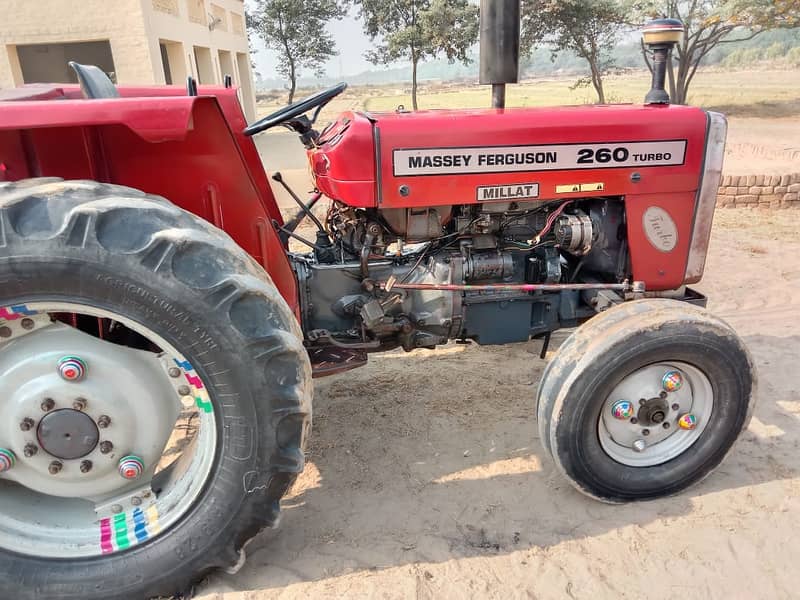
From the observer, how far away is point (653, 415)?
90.6 inches

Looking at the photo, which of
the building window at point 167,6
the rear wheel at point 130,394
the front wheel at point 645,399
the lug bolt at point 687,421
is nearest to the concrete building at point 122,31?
the building window at point 167,6

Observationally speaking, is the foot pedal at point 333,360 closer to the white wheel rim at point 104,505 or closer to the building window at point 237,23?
the white wheel rim at point 104,505

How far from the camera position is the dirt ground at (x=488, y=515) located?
80.4 inches

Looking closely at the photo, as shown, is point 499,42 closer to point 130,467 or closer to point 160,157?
point 160,157

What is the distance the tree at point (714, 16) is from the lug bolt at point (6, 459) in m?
15.9

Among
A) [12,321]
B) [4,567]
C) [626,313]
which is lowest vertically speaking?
[4,567]

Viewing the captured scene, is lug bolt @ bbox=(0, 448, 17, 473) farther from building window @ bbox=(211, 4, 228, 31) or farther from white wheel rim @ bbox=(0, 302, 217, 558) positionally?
building window @ bbox=(211, 4, 228, 31)

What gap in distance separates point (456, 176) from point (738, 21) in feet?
57.4

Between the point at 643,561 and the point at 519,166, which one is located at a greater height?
the point at 519,166

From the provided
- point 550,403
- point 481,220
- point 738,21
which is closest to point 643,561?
point 550,403

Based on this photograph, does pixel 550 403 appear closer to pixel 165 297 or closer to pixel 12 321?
pixel 165 297

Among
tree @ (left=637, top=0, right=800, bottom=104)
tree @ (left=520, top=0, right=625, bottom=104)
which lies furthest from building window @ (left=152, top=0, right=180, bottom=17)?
tree @ (left=637, top=0, right=800, bottom=104)

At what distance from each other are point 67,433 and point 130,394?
20 centimetres

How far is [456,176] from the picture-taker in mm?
2402
